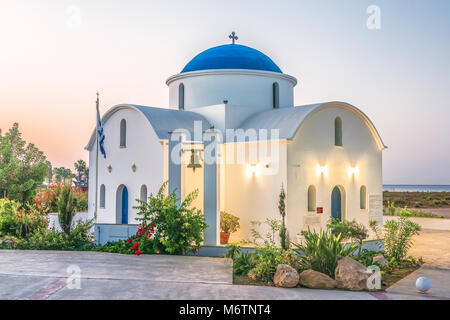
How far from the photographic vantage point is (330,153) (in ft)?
57.9

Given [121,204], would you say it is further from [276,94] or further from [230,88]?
[276,94]

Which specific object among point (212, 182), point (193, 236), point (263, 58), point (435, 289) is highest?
point (263, 58)

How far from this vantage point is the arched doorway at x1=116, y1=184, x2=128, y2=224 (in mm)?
19047

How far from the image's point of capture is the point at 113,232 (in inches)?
592

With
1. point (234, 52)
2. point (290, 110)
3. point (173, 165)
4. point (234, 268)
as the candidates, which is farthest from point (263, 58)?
point (234, 268)

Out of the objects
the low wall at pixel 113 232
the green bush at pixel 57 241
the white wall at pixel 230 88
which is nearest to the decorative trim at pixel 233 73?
the white wall at pixel 230 88

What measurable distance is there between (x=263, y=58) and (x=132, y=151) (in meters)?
7.78

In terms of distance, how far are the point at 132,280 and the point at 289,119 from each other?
9675 millimetres

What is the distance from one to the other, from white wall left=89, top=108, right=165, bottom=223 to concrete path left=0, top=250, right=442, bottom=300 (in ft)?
19.9

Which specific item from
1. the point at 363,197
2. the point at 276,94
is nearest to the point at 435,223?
the point at 363,197

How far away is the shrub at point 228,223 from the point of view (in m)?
16.5

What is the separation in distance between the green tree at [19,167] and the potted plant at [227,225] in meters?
11.9
